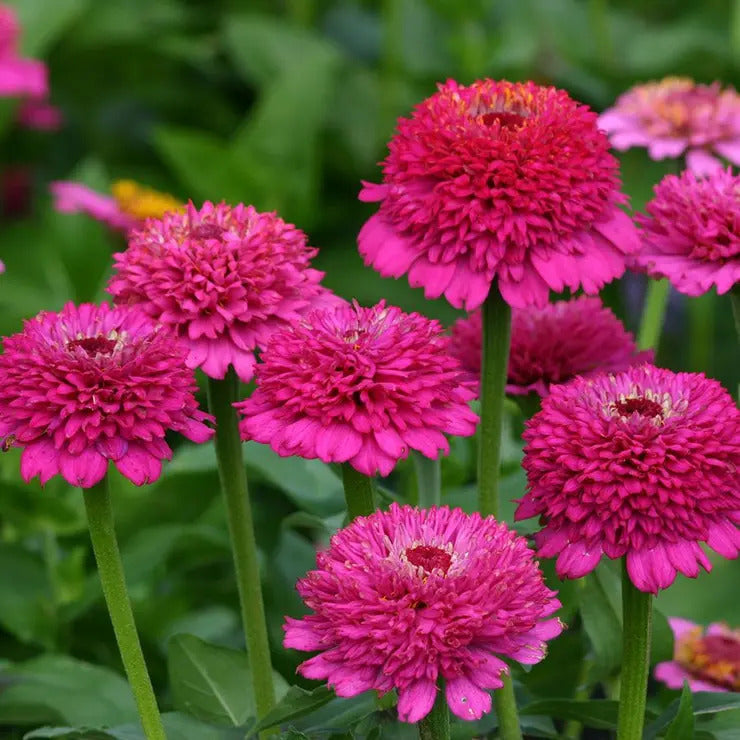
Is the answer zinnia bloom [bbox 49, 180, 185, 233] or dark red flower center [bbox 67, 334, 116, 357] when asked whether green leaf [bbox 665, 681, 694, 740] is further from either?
zinnia bloom [bbox 49, 180, 185, 233]

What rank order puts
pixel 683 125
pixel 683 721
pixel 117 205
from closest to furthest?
1. pixel 683 721
2. pixel 683 125
3. pixel 117 205

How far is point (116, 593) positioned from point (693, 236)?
14.0 inches

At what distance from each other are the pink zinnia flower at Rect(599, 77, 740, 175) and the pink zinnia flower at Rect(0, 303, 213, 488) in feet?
1.73

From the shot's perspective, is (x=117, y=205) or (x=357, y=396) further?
(x=117, y=205)

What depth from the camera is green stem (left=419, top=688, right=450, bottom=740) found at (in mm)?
659

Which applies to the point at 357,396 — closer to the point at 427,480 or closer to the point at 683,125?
the point at 427,480

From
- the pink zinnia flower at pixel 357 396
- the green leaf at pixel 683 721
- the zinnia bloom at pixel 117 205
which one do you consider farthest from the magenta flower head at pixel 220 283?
the zinnia bloom at pixel 117 205

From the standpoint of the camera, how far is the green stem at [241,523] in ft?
2.57

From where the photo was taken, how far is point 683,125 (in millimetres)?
1130

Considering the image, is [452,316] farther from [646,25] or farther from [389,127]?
[646,25]

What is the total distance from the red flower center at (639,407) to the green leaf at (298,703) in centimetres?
19

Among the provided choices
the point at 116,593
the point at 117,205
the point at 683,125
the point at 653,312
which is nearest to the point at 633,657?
the point at 116,593

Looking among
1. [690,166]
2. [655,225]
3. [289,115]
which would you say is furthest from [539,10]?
[655,225]

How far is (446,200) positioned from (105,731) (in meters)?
0.32
